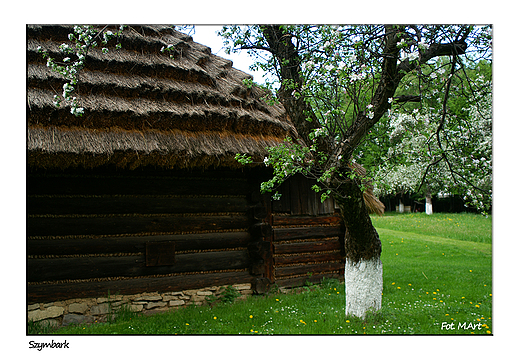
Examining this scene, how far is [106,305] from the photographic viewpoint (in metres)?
5.11

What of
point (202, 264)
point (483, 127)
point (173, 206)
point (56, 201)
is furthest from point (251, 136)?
point (483, 127)

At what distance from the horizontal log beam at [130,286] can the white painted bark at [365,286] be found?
1.97 metres

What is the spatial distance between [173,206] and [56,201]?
5.13 feet

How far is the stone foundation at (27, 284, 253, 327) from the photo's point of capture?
15.6ft

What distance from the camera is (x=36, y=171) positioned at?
Answer: 192 inches

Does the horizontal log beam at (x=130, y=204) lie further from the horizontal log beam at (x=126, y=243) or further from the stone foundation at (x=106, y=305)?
the stone foundation at (x=106, y=305)

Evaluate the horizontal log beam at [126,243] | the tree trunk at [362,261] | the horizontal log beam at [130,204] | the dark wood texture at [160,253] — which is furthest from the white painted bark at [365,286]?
the dark wood texture at [160,253]

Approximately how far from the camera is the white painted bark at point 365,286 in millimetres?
4660

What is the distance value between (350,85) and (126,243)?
3.70 meters

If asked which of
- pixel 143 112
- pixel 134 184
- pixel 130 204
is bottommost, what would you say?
pixel 130 204

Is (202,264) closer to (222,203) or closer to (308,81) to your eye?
(222,203)

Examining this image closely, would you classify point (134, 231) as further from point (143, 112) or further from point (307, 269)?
point (307, 269)

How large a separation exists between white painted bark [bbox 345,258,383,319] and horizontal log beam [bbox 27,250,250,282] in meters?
2.03

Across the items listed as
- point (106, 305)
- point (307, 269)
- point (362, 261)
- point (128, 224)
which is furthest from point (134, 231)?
point (362, 261)
